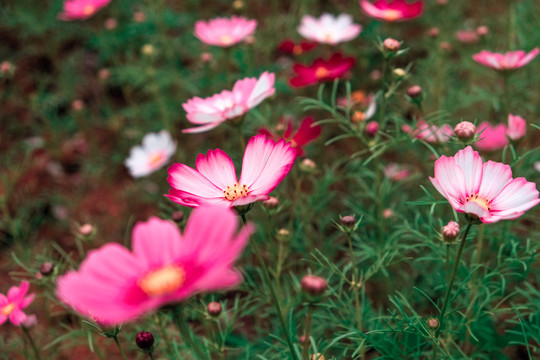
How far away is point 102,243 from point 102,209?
0.22 metres


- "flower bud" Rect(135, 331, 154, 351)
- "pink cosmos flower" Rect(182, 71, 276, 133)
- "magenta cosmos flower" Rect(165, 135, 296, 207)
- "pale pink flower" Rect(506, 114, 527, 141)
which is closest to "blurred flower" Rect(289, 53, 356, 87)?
"pink cosmos flower" Rect(182, 71, 276, 133)

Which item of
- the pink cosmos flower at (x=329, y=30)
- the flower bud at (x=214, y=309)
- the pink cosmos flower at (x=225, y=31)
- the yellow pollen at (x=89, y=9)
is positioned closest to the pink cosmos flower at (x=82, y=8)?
the yellow pollen at (x=89, y=9)

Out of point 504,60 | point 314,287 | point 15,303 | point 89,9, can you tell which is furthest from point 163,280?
point 89,9

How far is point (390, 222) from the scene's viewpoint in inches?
53.1

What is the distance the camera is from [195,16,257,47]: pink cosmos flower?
1450 mm

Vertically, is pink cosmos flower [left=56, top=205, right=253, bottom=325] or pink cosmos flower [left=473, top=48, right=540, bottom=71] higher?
pink cosmos flower [left=56, top=205, right=253, bottom=325]

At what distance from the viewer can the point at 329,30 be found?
5.45ft

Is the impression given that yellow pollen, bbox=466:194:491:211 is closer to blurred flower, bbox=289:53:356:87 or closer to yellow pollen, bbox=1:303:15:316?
blurred flower, bbox=289:53:356:87

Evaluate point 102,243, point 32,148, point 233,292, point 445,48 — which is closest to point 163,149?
point 102,243

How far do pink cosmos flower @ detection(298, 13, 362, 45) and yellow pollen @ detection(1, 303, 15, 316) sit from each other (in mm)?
1098

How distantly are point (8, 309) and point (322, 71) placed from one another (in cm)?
97

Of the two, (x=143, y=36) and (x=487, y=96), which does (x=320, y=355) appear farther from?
(x=143, y=36)

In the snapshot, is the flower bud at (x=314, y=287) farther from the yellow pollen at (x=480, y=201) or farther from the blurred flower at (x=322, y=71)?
Result: the blurred flower at (x=322, y=71)

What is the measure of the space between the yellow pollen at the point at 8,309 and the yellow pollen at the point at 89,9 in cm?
126
